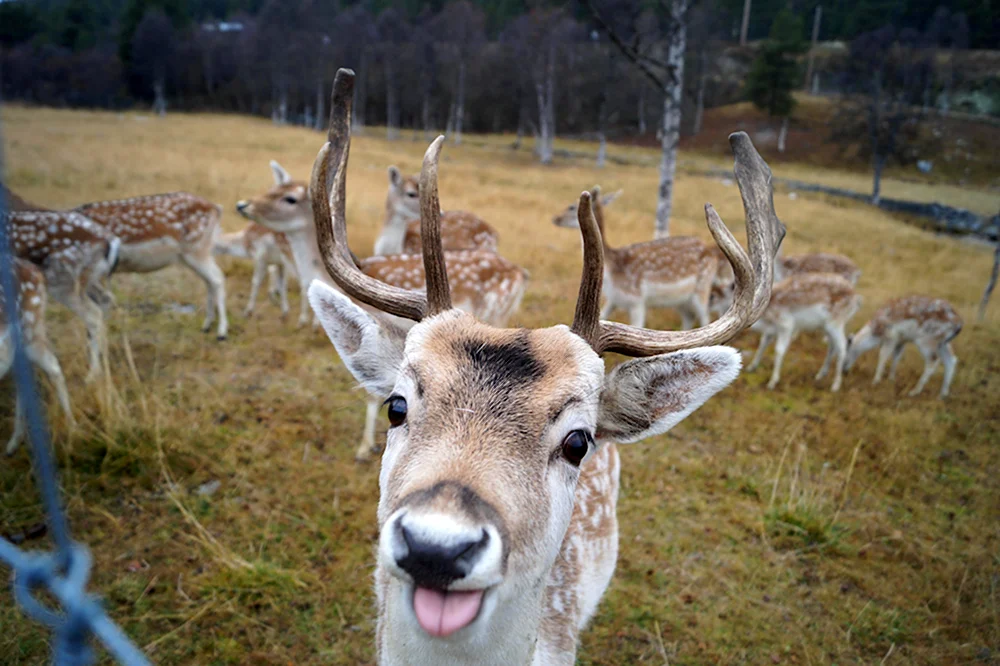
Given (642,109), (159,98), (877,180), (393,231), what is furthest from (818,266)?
(159,98)

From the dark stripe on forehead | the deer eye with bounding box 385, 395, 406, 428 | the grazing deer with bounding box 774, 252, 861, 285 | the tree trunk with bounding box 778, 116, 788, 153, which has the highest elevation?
the tree trunk with bounding box 778, 116, 788, 153

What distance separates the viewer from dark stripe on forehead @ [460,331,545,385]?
1.85 metres

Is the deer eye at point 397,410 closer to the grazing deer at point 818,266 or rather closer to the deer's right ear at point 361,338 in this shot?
the deer's right ear at point 361,338

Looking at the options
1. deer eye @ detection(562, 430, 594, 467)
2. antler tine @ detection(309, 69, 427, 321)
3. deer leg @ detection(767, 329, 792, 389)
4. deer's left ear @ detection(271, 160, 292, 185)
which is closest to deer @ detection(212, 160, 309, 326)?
deer's left ear @ detection(271, 160, 292, 185)

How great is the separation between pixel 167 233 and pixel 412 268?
328 centimetres

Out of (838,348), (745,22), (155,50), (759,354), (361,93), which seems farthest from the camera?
(745,22)

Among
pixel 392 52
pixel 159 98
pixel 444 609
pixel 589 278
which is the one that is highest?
pixel 392 52

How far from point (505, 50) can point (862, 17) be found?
73.4ft

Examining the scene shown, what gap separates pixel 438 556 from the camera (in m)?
1.39

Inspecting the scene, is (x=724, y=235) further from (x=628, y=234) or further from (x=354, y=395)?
(x=628, y=234)

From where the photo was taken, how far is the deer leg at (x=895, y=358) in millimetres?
7660

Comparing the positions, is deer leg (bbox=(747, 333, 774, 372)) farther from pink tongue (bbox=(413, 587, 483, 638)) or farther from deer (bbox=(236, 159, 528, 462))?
pink tongue (bbox=(413, 587, 483, 638))

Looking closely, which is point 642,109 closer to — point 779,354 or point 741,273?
point 779,354

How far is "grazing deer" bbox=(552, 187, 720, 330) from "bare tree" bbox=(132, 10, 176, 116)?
→ 4500 cm
